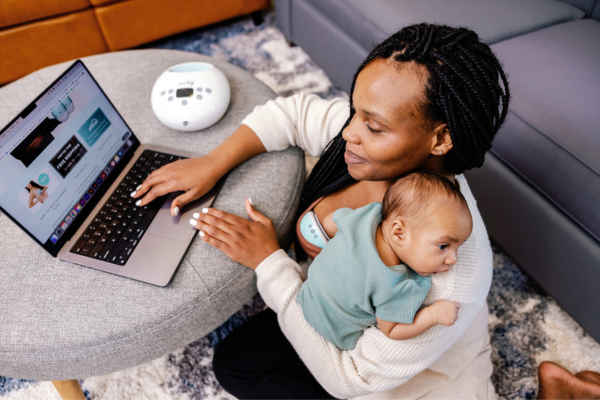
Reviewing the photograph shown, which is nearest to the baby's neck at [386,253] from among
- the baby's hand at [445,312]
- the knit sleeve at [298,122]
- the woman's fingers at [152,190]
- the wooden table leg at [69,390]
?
the baby's hand at [445,312]

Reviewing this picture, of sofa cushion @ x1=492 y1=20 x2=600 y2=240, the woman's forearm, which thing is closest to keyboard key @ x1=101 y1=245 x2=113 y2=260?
the woman's forearm

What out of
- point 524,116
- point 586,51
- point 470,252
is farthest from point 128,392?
point 586,51

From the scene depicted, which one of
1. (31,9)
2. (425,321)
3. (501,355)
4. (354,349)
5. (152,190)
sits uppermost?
(31,9)

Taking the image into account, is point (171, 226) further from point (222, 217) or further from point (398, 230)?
point (398, 230)

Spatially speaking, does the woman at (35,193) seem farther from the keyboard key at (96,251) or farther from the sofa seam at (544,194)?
the sofa seam at (544,194)

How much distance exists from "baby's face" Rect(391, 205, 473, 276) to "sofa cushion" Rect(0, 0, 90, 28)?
1834mm

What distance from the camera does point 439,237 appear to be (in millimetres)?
610

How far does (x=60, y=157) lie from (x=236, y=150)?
1.15ft

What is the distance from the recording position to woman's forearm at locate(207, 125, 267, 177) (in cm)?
84

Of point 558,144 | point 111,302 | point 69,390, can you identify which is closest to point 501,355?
point 558,144

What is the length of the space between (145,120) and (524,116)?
1.02 m

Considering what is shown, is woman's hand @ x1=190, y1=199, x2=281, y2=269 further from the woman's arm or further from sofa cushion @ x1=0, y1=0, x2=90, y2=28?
sofa cushion @ x1=0, y1=0, x2=90, y2=28

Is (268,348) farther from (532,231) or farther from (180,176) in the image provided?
(532,231)

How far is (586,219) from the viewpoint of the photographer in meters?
0.94
